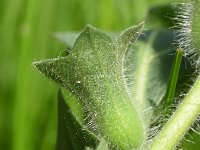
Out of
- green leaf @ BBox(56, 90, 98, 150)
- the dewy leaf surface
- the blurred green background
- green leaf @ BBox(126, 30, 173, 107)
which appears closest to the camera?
the dewy leaf surface

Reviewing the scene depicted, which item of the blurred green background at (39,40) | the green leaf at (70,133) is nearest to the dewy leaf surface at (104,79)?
the green leaf at (70,133)

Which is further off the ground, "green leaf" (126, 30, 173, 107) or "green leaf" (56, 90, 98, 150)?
"green leaf" (126, 30, 173, 107)

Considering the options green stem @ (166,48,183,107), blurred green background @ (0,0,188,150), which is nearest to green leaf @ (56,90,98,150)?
green stem @ (166,48,183,107)

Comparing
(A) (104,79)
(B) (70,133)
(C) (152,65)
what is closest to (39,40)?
(C) (152,65)

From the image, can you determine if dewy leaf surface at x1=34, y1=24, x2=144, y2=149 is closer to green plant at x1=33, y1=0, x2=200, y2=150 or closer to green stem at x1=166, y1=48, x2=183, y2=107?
green plant at x1=33, y1=0, x2=200, y2=150

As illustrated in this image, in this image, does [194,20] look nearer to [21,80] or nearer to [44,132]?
[21,80]

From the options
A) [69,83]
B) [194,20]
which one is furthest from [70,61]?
[194,20]

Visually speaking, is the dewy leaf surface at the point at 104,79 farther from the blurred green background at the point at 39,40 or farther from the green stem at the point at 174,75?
the blurred green background at the point at 39,40
